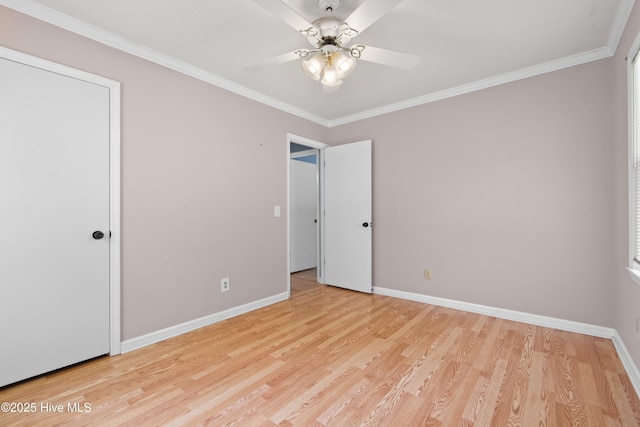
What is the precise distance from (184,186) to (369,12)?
2012 mm

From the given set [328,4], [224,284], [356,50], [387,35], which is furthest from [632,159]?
[224,284]

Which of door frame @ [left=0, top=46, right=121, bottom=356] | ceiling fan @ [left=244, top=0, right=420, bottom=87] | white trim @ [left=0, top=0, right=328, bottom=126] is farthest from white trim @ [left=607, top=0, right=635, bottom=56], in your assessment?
door frame @ [left=0, top=46, right=121, bottom=356]

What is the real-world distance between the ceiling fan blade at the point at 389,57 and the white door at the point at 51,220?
192 cm

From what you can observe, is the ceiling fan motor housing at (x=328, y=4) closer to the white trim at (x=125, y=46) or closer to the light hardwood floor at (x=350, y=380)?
the white trim at (x=125, y=46)

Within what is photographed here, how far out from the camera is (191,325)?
261 cm

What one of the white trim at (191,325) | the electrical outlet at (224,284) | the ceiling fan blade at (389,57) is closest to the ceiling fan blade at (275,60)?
the ceiling fan blade at (389,57)

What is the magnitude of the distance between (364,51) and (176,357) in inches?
99.3

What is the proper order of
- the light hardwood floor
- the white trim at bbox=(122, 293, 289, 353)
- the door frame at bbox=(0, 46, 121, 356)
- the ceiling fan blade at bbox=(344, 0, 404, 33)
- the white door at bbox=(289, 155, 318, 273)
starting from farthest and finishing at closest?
the white door at bbox=(289, 155, 318, 273)
the white trim at bbox=(122, 293, 289, 353)
the door frame at bbox=(0, 46, 121, 356)
the light hardwood floor
the ceiling fan blade at bbox=(344, 0, 404, 33)

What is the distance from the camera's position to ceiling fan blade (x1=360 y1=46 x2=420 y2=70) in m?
1.77

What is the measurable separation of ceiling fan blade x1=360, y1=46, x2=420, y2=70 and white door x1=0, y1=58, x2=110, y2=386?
1921 mm

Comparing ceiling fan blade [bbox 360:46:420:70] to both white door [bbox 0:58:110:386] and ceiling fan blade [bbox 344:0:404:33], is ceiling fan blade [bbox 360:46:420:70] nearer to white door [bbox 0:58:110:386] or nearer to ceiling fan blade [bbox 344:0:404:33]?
ceiling fan blade [bbox 344:0:404:33]

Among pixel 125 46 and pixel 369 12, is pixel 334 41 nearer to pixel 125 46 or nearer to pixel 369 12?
pixel 369 12

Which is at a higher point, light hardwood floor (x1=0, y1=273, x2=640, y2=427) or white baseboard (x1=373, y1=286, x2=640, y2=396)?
white baseboard (x1=373, y1=286, x2=640, y2=396)

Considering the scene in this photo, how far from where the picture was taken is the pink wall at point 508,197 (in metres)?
2.45
